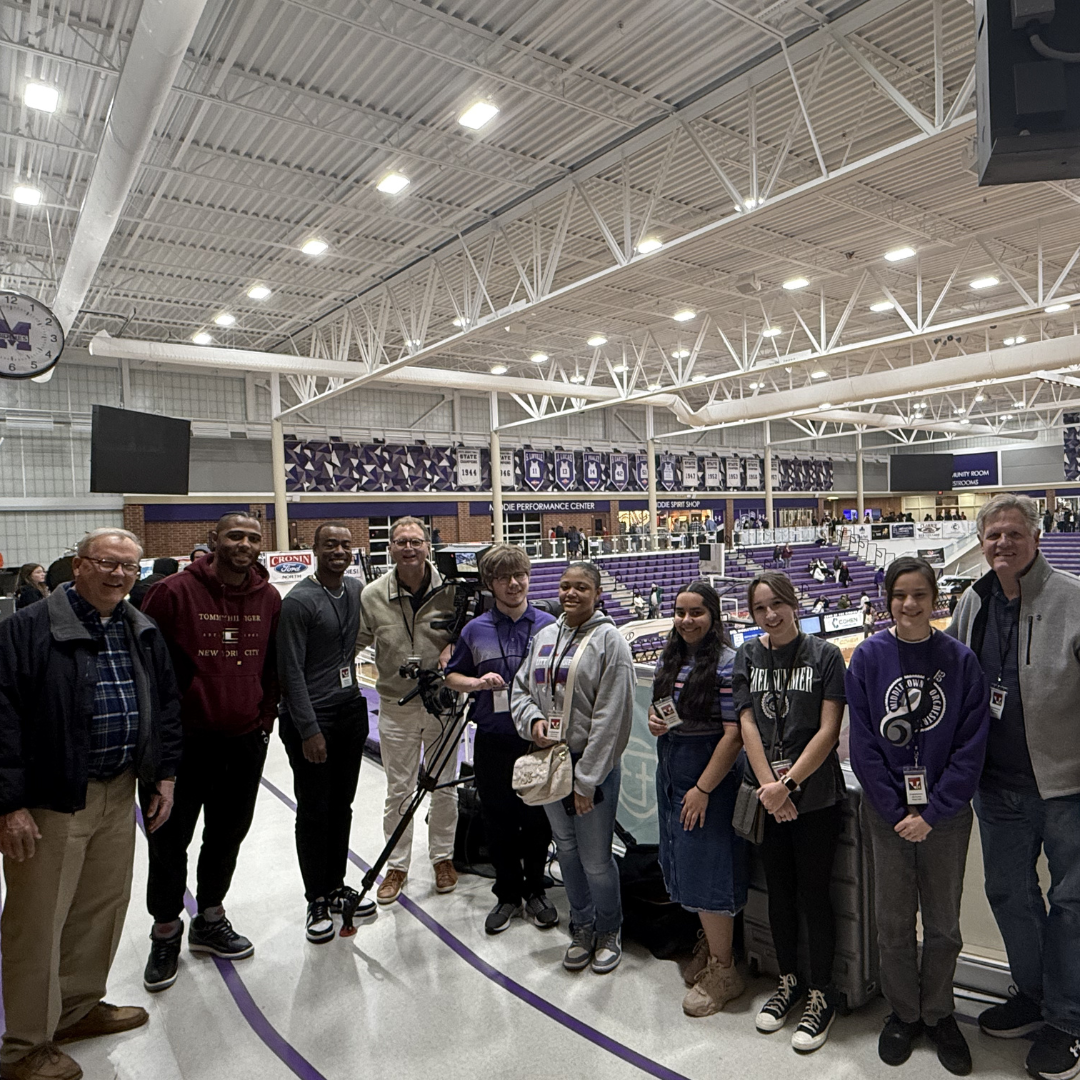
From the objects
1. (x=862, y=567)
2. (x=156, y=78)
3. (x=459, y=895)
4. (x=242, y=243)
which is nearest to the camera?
(x=459, y=895)

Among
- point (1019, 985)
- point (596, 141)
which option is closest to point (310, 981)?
point (1019, 985)

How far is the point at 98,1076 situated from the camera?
2541 mm

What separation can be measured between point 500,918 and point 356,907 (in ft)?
2.25

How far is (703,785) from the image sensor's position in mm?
2752

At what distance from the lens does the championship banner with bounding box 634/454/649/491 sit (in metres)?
31.0

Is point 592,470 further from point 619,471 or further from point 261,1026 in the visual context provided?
point 261,1026

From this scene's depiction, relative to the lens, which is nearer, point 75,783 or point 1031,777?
point 1031,777

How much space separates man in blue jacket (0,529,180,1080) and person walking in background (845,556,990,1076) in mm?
2584

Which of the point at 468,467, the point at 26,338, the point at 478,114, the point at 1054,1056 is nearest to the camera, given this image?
the point at 1054,1056

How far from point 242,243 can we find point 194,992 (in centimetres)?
1220

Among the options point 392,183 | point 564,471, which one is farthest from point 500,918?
point 564,471

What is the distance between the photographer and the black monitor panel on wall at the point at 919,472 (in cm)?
3412

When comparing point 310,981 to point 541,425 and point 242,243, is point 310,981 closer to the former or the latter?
point 242,243

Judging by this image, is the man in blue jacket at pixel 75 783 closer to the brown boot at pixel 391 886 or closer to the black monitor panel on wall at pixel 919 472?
the brown boot at pixel 391 886
